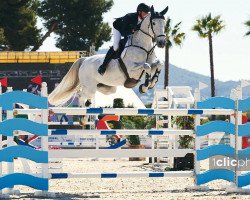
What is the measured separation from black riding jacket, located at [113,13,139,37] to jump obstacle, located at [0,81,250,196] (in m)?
1.71

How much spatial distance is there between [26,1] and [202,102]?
3280 centimetres

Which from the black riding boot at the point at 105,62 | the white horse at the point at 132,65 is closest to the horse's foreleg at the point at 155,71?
A: the white horse at the point at 132,65

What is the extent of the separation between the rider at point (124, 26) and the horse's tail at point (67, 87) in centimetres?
112

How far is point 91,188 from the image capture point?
8.96m

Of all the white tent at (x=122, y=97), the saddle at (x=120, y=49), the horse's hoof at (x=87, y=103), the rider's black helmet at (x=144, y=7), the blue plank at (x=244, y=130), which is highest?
the white tent at (x=122, y=97)

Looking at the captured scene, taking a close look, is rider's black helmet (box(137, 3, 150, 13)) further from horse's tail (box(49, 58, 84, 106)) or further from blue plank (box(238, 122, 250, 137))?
blue plank (box(238, 122, 250, 137))

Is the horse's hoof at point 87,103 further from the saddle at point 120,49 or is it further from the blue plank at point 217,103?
the blue plank at point 217,103

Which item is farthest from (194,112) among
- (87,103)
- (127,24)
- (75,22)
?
(75,22)

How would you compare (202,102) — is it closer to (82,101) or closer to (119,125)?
(82,101)

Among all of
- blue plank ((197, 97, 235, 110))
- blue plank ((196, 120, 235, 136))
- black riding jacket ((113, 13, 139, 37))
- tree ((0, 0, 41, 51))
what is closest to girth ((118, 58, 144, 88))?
black riding jacket ((113, 13, 139, 37))

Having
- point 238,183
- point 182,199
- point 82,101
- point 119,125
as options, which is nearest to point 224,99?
point 238,183

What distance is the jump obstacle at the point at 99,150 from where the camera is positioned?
312 inches

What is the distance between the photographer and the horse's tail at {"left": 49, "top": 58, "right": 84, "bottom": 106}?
11008mm

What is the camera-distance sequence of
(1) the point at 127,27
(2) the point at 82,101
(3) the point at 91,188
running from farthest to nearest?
(2) the point at 82,101 → (1) the point at 127,27 → (3) the point at 91,188
